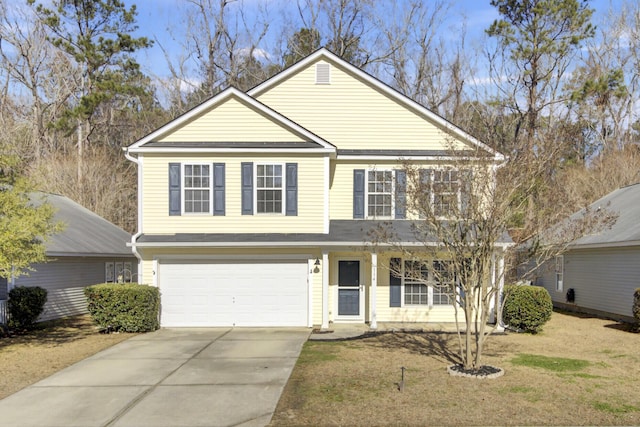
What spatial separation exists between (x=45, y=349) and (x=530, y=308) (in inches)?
515

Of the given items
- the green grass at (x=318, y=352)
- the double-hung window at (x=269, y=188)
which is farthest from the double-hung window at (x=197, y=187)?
the green grass at (x=318, y=352)

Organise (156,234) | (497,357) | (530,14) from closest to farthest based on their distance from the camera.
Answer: (497,357)
(156,234)
(530,14)

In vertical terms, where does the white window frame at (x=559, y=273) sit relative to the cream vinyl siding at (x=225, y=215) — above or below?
below

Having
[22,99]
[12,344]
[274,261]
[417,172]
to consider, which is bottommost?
[12,344]

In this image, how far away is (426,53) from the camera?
3734 cm

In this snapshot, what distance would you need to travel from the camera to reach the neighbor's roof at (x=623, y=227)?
17484 mm

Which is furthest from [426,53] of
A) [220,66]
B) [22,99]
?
[22,99]

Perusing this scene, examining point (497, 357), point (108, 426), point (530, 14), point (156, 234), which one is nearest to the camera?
point (108, 426)

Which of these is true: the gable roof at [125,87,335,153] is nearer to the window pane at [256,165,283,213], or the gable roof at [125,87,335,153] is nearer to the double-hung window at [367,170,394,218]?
the window pane at [256,165,283,213]

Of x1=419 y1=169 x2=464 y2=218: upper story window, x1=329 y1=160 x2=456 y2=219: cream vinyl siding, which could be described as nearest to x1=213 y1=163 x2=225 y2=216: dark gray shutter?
x1=329 y1=160 x2=456 y2=219: cream vinyl siding

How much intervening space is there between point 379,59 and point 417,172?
989 inches

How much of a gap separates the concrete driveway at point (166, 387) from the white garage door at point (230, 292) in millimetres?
2256

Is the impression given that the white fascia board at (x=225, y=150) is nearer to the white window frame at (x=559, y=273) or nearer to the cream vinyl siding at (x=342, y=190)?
the cream vinyl siding at (x=342, y=190)

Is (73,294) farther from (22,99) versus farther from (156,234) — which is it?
(22,99)
